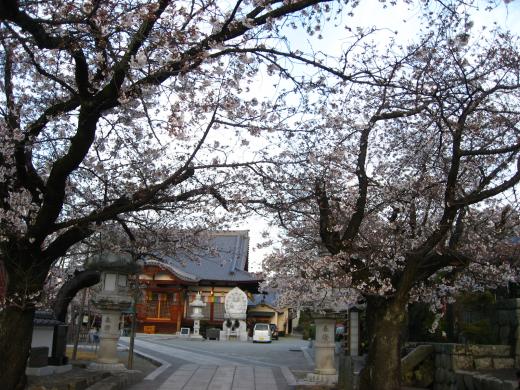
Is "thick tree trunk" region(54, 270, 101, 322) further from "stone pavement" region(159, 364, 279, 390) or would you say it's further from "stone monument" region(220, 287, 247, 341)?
"stone monument" region(220, 287, 247, 341)

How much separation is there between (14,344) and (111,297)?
6.53m

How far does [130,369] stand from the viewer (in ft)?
47.2

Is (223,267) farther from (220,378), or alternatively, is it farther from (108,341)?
(108,341)

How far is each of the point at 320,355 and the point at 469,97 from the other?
7.67 m

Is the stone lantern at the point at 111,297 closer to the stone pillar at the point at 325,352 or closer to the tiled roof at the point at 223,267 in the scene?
the stone pillar at the point at 325,352

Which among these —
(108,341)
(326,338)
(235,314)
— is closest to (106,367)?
(108,341)

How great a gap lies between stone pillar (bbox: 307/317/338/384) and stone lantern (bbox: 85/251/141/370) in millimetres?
4971

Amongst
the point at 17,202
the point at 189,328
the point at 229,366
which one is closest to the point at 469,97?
the point at 17,202

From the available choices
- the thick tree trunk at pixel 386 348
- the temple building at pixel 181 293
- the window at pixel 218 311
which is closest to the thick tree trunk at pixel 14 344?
the thick tree trunk at pixel 386 348

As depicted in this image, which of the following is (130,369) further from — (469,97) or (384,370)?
(469,97)

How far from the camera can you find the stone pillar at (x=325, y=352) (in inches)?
513

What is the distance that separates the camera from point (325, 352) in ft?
43.9

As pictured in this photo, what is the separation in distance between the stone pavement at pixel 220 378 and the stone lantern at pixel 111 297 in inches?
67.3

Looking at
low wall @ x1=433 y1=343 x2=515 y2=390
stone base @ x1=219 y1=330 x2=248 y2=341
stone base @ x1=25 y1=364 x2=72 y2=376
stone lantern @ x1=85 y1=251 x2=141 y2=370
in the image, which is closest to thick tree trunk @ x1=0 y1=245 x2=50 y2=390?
stone base @ x1=25 y1=364 x2=72 y2=376
